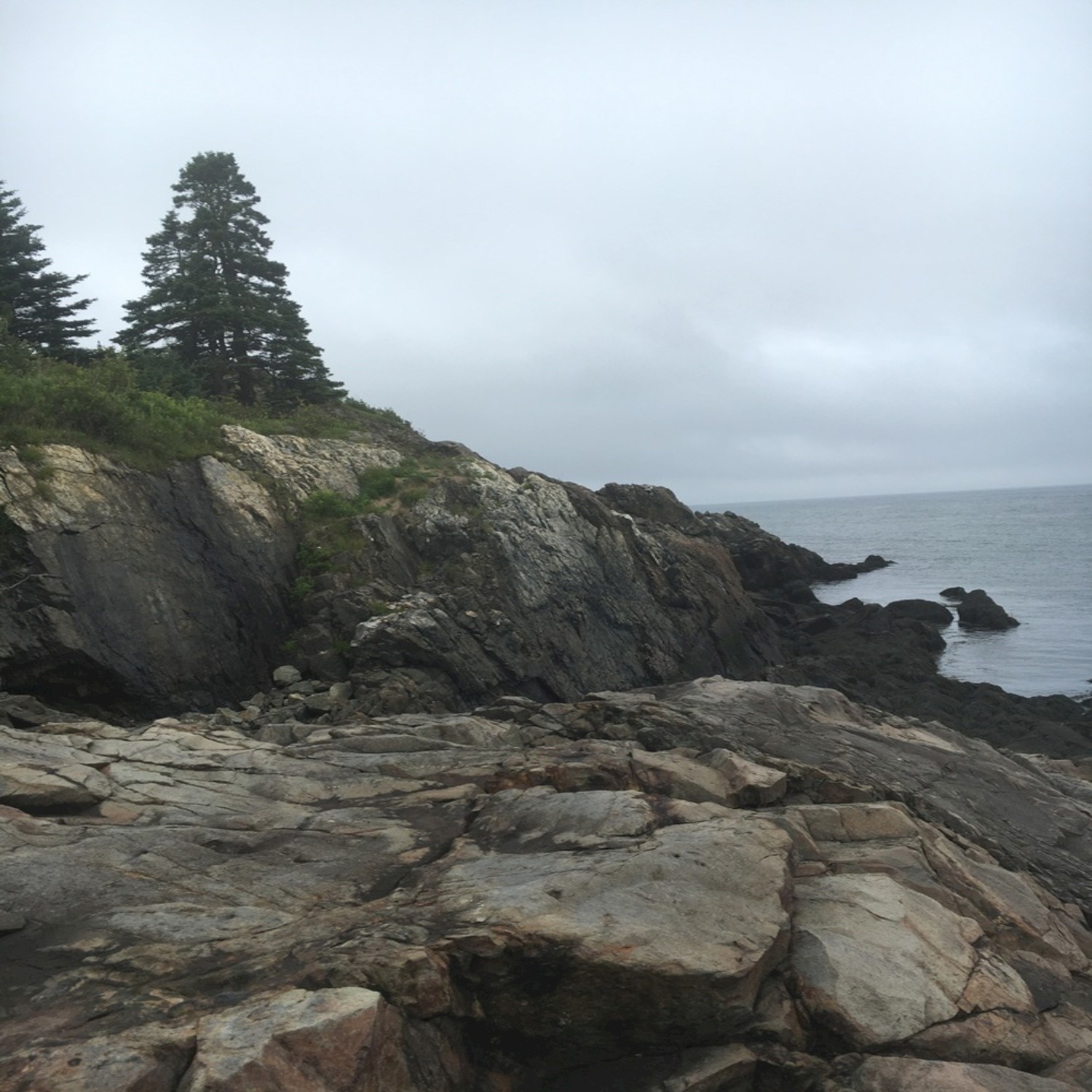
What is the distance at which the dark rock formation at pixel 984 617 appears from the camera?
4234cm

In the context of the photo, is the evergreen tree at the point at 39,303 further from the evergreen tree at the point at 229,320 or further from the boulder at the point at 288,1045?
the boulder at the point at 288,1045

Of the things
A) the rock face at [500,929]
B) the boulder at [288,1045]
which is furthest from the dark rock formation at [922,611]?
the boulder at [288,1045]

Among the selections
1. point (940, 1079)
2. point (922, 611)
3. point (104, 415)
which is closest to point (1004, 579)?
point (922, 611)

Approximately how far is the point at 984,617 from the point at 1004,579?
21962 mm

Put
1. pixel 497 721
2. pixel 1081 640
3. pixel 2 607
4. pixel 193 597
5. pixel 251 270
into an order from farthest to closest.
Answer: pixel 1081 640 → pixel 251 270 → pixel 193 597 → pixel 2 607 → pixel 497 721

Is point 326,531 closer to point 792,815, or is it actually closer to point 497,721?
point 497,721

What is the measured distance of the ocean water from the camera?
33938 mm

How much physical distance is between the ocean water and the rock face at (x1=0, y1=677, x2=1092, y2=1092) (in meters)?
24.8

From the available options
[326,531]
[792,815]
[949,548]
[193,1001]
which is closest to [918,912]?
[792,815]

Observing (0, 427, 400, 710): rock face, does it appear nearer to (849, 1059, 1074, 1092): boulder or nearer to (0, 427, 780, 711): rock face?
(0, 427, 780, 711): rock face

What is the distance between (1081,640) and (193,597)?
126 feet

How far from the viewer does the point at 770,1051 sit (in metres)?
6.75

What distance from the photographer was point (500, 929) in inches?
272

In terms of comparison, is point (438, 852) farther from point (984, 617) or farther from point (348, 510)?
A: point (984, 617)
